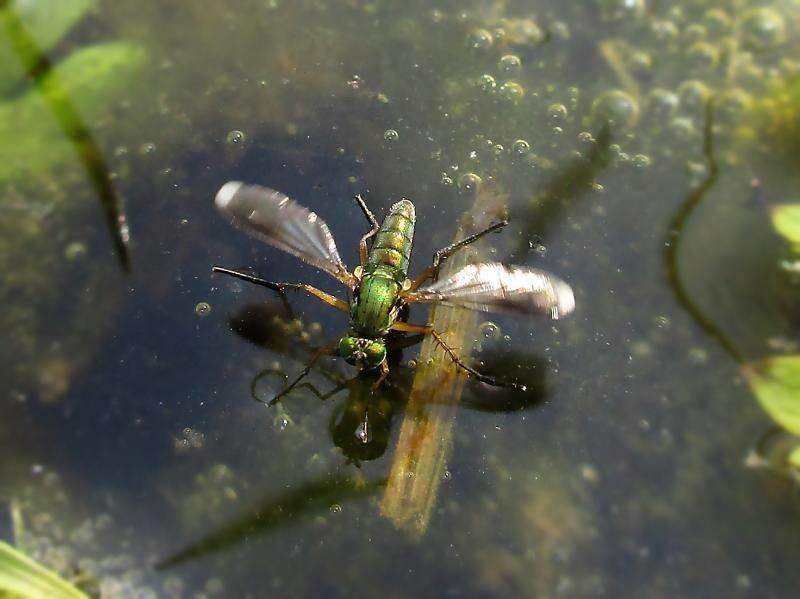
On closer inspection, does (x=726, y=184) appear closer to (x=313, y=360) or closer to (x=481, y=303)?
(x=481, y=303)

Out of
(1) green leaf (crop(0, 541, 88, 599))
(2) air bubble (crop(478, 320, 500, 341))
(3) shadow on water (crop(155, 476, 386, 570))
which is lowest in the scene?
(3) shadow on water (crop(155, 476, 386, 570))

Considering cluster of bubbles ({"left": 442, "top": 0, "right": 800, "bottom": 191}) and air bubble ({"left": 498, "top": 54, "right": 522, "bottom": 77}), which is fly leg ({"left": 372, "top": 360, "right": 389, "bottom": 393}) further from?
air bubble ({"left": 498, "top": 54, "right": 522, "bottom": 77})

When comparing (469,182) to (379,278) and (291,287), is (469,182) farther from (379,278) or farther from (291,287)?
(291,287)

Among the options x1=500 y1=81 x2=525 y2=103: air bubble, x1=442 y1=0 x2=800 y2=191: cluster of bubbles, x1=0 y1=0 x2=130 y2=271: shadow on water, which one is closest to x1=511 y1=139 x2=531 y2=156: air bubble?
x1=442 y1=0 x2=800 y2=191: cluster of bubbles

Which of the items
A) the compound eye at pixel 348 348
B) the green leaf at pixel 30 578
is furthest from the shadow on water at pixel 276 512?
the compound eye at pixel 348 348

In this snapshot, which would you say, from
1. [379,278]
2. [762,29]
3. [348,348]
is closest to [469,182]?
[379,278]

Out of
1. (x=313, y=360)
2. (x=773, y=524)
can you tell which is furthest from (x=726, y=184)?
(x=313, y=360)

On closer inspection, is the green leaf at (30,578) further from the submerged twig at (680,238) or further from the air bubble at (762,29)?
the air bubble at (762,29)
